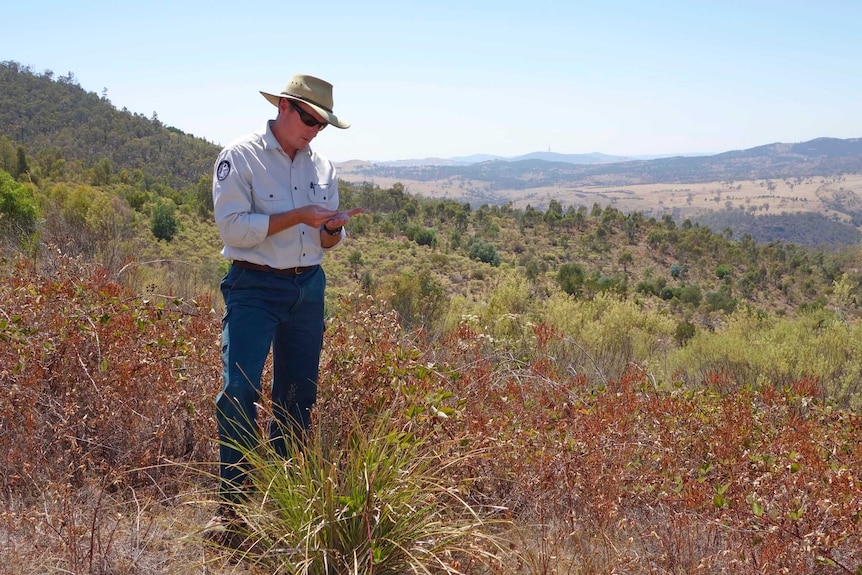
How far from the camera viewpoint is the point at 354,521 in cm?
217

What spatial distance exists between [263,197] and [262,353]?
62 centimetres

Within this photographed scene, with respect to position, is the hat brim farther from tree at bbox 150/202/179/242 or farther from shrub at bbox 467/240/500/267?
shrub at bbox 467/240/500/267

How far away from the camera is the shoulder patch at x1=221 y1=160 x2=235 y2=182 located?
2.57 metres

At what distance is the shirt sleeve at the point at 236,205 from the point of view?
251cm

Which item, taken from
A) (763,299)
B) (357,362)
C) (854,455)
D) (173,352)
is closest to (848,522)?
(854,455)

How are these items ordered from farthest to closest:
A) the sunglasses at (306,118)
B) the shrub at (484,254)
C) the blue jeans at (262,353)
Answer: the shrub at (484,254)
the sunglasses at (306,118)
the blue jeans at (262,353)

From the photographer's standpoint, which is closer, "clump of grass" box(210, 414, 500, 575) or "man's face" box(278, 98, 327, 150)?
"clump of grass" box(210, 414, 500, 575)

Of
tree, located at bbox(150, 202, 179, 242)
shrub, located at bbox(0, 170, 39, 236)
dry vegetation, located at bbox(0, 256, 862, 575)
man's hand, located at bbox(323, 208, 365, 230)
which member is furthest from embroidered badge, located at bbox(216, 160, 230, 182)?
tree, located at bbox(150, 202, 179, 242)

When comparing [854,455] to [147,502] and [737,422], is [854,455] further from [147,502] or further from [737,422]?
[147,502]

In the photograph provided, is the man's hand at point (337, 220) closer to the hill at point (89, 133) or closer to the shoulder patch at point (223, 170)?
the shoulder patch at point (223, 170)

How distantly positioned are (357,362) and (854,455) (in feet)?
8.43

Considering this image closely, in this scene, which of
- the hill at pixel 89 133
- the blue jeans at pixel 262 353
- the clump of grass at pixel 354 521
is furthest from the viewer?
the hill at pixel 89 133

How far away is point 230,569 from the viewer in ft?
7.36

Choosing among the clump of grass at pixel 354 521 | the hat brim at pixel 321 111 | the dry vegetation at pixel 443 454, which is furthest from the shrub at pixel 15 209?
the clump of grass at pixel 354 521
